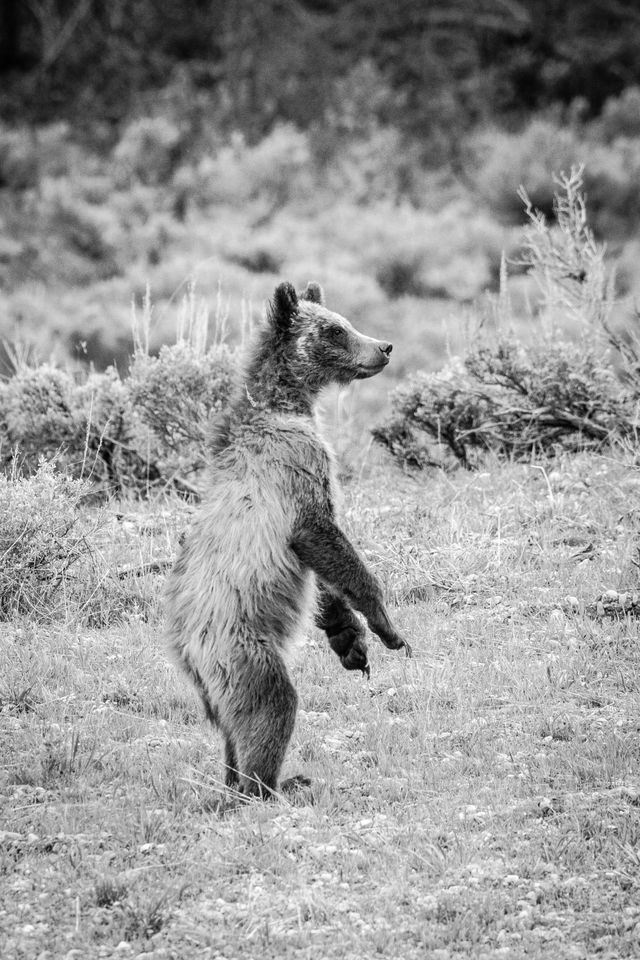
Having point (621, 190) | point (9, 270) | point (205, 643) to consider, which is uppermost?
point (205, 643)

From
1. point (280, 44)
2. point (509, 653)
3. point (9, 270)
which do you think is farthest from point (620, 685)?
point (280, 44)

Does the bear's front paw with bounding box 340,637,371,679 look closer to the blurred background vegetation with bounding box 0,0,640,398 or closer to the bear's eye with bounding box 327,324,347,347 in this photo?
the bear's eye with bounding box 327,324,347,347

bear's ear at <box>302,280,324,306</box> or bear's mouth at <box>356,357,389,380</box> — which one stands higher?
bear's ear at <box>302,280,324,306</box>

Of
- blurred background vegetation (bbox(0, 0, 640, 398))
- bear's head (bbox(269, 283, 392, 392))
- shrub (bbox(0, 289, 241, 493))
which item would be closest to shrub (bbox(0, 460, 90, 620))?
bear's head (bbox(269, 283, 392, 392))

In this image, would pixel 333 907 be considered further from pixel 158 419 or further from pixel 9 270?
pixel 9 270

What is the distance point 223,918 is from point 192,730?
5.62 ft

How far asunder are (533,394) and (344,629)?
4414 mm

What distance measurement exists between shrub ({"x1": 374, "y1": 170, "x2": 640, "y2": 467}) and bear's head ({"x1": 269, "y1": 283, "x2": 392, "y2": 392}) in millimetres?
3207

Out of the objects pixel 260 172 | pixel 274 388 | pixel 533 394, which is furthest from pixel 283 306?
pixel 260 172

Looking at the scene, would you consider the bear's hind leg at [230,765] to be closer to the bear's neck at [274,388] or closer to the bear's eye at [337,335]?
the bear's neck at [274,388]

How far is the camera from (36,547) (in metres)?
7.02

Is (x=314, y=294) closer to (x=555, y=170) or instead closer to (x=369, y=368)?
(x=369, y=368)

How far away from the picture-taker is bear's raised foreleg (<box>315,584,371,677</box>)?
18.2 ft

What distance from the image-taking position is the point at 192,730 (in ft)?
18.5
